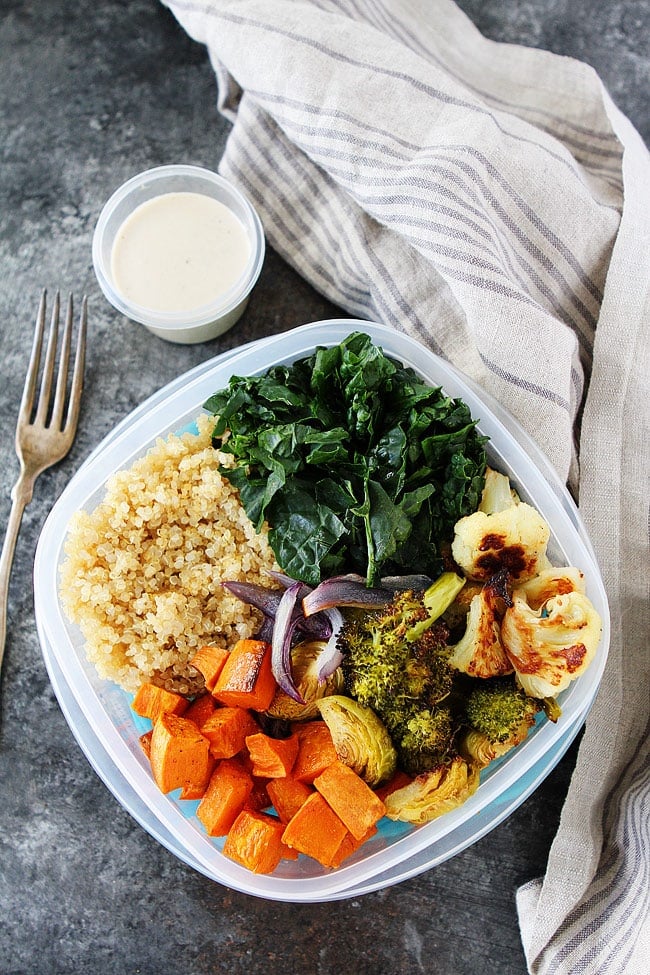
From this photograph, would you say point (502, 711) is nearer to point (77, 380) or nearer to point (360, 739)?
point (360, 739)

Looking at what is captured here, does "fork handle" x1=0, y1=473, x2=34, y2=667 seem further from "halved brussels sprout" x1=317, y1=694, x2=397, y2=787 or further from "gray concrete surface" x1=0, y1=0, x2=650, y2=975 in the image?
"halved brussels sprout" x1=317, y1=694, x2=397, y2=787

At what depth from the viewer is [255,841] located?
1.53 m

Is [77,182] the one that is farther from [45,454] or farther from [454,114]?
[454,114]

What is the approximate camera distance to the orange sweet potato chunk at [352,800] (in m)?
1.50

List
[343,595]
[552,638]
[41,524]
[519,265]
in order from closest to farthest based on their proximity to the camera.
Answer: [552,638] → [343,595] → [519,265] → [41,524]

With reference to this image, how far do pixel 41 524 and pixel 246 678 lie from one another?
2.22 feet

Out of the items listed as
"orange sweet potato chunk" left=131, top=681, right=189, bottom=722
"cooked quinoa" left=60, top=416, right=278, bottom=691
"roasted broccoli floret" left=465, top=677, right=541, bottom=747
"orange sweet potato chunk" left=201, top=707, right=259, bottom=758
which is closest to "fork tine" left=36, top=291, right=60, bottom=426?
"cooked quinoa" left=60, top=416, right=278, bottom=691

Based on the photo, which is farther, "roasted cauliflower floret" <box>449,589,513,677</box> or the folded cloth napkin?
the folded cloth napkin

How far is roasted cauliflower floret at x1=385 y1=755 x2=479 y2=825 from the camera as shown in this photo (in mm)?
1491

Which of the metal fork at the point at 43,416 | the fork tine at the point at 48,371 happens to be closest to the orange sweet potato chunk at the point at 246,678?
the metal fork at the point at 43,416

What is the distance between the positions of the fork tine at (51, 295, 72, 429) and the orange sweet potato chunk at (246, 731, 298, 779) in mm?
842

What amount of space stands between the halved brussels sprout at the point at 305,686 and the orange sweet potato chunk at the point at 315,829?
0.51 ft

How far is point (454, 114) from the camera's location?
69.6 inches

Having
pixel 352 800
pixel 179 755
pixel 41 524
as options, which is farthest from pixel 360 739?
pixel 41 524
